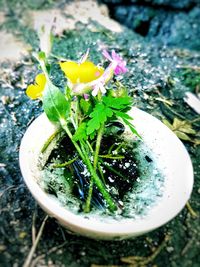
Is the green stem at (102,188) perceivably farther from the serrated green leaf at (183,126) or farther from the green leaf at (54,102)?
the serrated green leaf at (183,126)

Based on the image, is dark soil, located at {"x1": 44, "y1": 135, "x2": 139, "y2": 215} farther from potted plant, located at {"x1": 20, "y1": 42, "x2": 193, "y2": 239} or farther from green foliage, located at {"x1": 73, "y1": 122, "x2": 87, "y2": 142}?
green foliage, located at {"x1": 73, "y1": 122, "x2": 87, "y2": 142}

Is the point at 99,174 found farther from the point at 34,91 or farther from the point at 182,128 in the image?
the point at 182,128

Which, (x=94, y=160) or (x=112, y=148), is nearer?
(x=94, y=160)

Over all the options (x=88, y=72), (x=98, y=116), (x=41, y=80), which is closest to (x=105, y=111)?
(x=98, y=116)

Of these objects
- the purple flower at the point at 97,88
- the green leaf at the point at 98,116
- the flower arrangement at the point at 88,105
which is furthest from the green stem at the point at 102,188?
the purple flower at the point at 97,88

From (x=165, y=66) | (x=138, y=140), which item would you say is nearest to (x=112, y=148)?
(x=138, y=140)

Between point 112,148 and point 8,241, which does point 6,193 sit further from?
point 112,148
